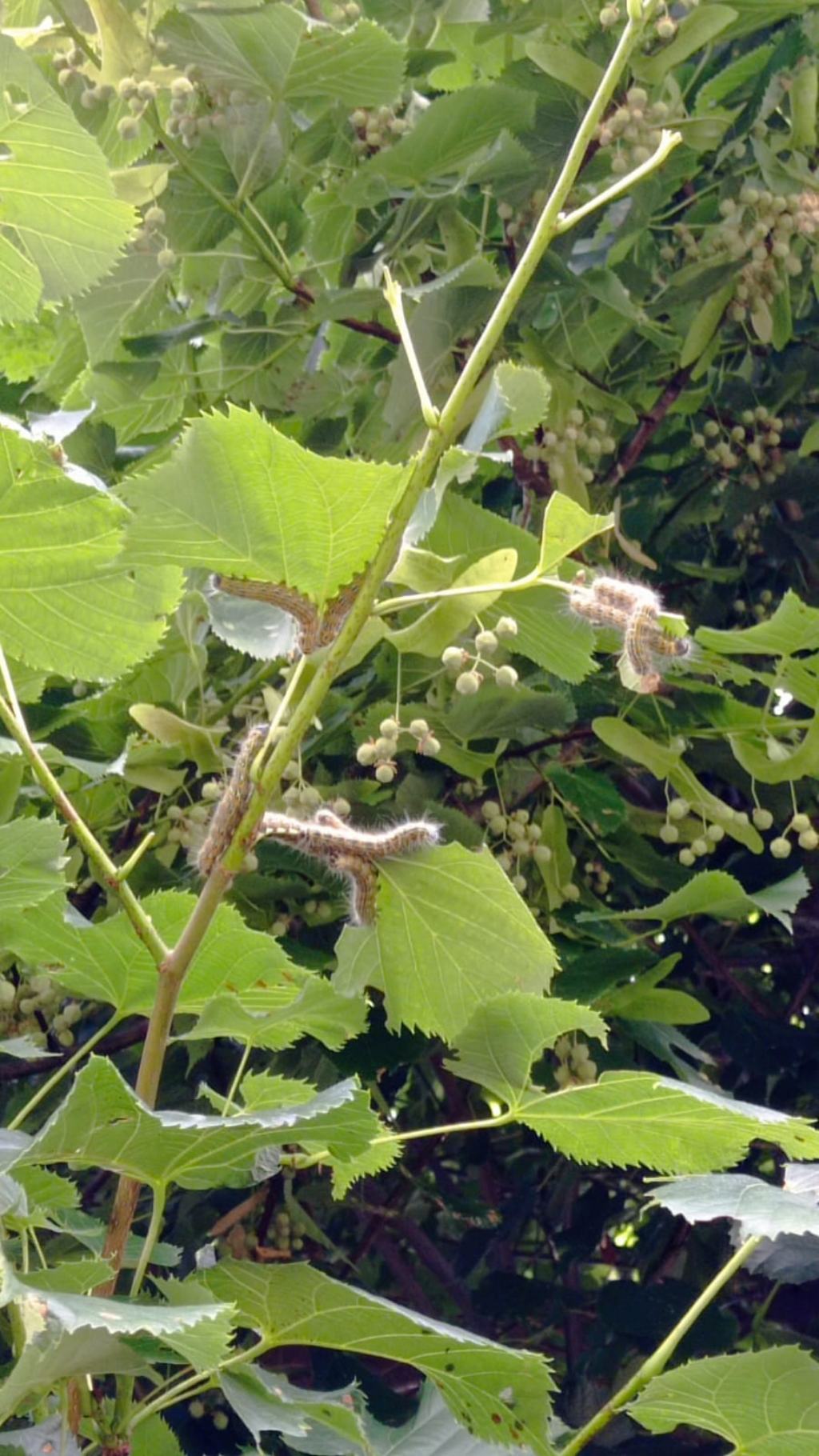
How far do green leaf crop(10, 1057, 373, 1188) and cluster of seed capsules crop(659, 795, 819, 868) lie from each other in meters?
0.67

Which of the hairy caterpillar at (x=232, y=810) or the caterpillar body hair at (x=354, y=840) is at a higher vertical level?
the hairy caterpillar at (x=232, y=810)

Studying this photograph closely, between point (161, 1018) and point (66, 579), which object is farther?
point (66, 579)

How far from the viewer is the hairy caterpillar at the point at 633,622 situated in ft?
2.11

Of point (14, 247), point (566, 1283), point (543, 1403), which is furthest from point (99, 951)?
point (566, 1283)

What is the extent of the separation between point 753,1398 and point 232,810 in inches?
14.2

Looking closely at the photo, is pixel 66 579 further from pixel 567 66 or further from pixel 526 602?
pixel 567 66

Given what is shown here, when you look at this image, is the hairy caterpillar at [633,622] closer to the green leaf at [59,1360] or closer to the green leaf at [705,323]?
the green leaf at [59,1360]

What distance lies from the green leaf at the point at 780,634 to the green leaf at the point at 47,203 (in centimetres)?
53

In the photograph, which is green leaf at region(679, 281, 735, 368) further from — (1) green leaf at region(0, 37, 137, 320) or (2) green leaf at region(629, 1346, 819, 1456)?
(2) green leaf at region(629, 1346, 819, 1456)

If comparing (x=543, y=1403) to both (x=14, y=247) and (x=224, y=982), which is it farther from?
(x=14, y=247)

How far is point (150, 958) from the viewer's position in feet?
2.50

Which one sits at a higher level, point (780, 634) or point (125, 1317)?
point (125, 1317)

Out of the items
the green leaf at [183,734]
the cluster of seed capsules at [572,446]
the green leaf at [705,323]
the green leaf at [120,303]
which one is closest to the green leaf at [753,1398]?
the green leaf at [183,734]

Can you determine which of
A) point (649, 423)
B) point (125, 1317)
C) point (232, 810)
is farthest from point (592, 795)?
point (125, 1317)
